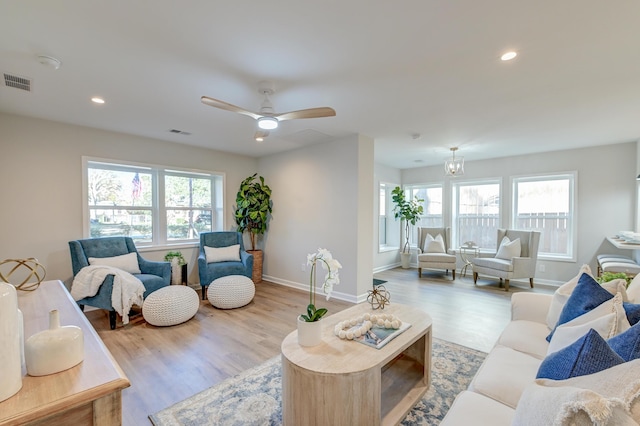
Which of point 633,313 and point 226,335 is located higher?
point 633,313

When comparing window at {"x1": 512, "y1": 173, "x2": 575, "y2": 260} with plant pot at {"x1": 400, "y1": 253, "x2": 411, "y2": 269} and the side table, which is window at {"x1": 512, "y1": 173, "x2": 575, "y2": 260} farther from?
plant pot at {"x1": 400, "y1": 253, "x2": 411, "y2": 269}

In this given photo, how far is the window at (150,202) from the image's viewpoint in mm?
4199

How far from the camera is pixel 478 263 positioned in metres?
5.41

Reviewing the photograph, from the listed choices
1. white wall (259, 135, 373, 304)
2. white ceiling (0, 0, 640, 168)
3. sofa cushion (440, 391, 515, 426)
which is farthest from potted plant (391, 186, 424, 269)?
sofa cushion (440, 391, 515, 426)

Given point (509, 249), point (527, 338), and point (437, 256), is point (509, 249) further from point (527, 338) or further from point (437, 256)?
point (527, 338)

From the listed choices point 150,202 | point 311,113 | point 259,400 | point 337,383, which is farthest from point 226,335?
point 150,202

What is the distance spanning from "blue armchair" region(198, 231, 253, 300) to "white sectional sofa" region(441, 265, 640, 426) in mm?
3569

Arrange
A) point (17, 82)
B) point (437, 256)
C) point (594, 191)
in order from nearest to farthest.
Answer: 1. point (17, 82)
2. point (594, 191)
3. point (437, 256)

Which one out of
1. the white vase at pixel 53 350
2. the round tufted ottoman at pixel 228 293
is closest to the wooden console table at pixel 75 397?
the white vase at pixel 53 350

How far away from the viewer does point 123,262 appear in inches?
149

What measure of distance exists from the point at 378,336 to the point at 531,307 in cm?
139

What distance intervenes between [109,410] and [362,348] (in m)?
1.31

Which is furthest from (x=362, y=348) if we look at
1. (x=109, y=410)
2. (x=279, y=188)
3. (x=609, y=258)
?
(x=609, y=258)

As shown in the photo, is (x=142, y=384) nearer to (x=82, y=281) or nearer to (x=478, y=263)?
(x=82, y=281)
